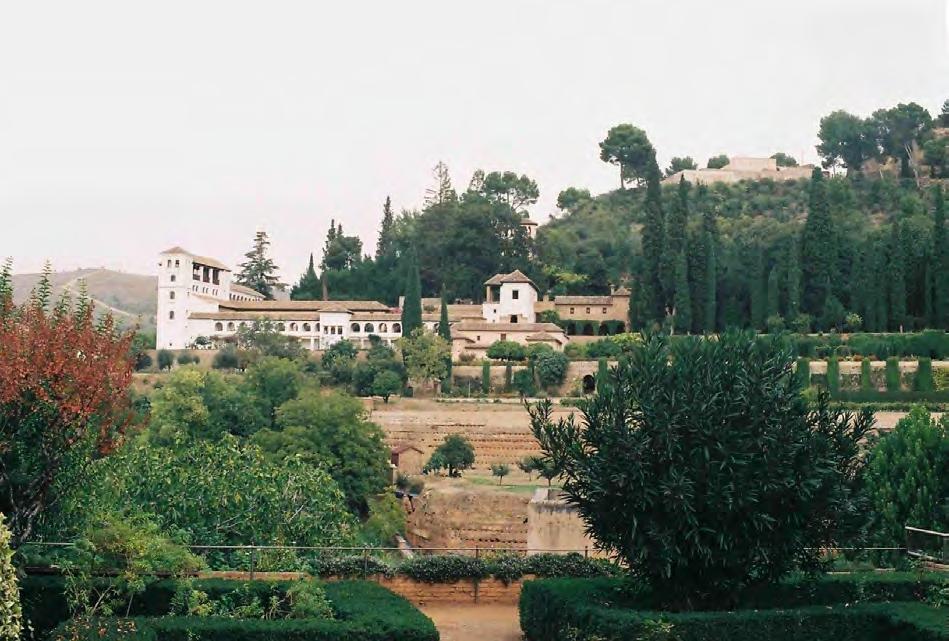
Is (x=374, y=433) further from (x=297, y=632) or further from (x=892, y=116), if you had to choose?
(x=892, y=116)

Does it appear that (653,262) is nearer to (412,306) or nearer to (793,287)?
(793,287)

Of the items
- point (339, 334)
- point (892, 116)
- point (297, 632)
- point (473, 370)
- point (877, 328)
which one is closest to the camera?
point (297, 632)

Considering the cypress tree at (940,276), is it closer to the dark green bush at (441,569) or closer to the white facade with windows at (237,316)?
the white facade with windows at (237,316)

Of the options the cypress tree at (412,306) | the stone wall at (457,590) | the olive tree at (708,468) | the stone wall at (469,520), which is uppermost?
the cypress tree at (412,306)

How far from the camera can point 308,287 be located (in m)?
79.6

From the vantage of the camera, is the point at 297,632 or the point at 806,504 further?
the point at 806,504

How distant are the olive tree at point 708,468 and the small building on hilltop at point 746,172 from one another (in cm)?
8783

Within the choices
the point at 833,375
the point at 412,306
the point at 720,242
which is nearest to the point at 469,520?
the point at 833,375

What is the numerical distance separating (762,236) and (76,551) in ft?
215

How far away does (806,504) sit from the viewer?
12.3 metres

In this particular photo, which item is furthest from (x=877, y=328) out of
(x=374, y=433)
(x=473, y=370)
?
(x=374, y=433)

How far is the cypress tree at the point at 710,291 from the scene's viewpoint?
5731 centimetres

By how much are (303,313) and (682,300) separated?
2439 centimetres

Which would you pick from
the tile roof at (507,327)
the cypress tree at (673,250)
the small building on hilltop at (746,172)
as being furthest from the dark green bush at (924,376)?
the small building on hilltop at (746,172)
